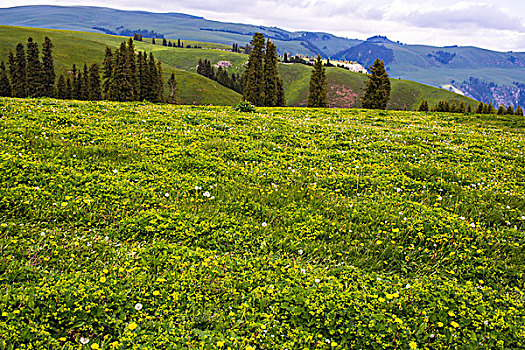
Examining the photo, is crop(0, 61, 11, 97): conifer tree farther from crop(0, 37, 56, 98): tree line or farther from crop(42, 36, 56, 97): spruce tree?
crop(42, 36, 56, 97): spruce tree

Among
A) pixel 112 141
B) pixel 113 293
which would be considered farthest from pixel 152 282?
pixel 112 141

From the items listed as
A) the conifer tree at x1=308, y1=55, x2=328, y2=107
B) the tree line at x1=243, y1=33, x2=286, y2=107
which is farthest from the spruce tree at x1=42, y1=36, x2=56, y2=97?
the conifer tree at x1=308, y1=55, x2=328, y2=107

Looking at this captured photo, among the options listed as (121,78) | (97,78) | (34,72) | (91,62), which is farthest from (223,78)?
(121,78)

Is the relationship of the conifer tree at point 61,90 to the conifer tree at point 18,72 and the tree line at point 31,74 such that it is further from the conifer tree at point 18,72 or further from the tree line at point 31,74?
the conifer tree at point 18,72

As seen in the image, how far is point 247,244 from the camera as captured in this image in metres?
6.25

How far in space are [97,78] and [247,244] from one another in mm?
104537

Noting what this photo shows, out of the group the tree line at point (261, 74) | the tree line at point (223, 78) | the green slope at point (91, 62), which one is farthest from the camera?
the tree line at point (223, 78)

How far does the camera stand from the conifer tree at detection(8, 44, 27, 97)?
84.5 m

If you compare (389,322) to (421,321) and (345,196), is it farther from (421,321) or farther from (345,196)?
(345,196)

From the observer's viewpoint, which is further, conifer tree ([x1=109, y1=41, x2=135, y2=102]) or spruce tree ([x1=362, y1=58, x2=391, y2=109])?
conifer tree ([x1=109, y1=41, x2=135, y2=102])

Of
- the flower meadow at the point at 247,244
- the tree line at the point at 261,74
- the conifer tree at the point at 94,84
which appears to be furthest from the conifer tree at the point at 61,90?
the flower meadow at the point at 247,244

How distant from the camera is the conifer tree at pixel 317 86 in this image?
69812 millimetres

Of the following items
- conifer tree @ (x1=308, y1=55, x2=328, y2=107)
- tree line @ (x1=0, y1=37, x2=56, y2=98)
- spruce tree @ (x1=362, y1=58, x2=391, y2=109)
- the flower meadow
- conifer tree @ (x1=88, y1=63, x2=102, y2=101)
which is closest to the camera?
the flower meadow

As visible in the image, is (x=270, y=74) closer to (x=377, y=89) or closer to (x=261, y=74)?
(x=261, y=74)
